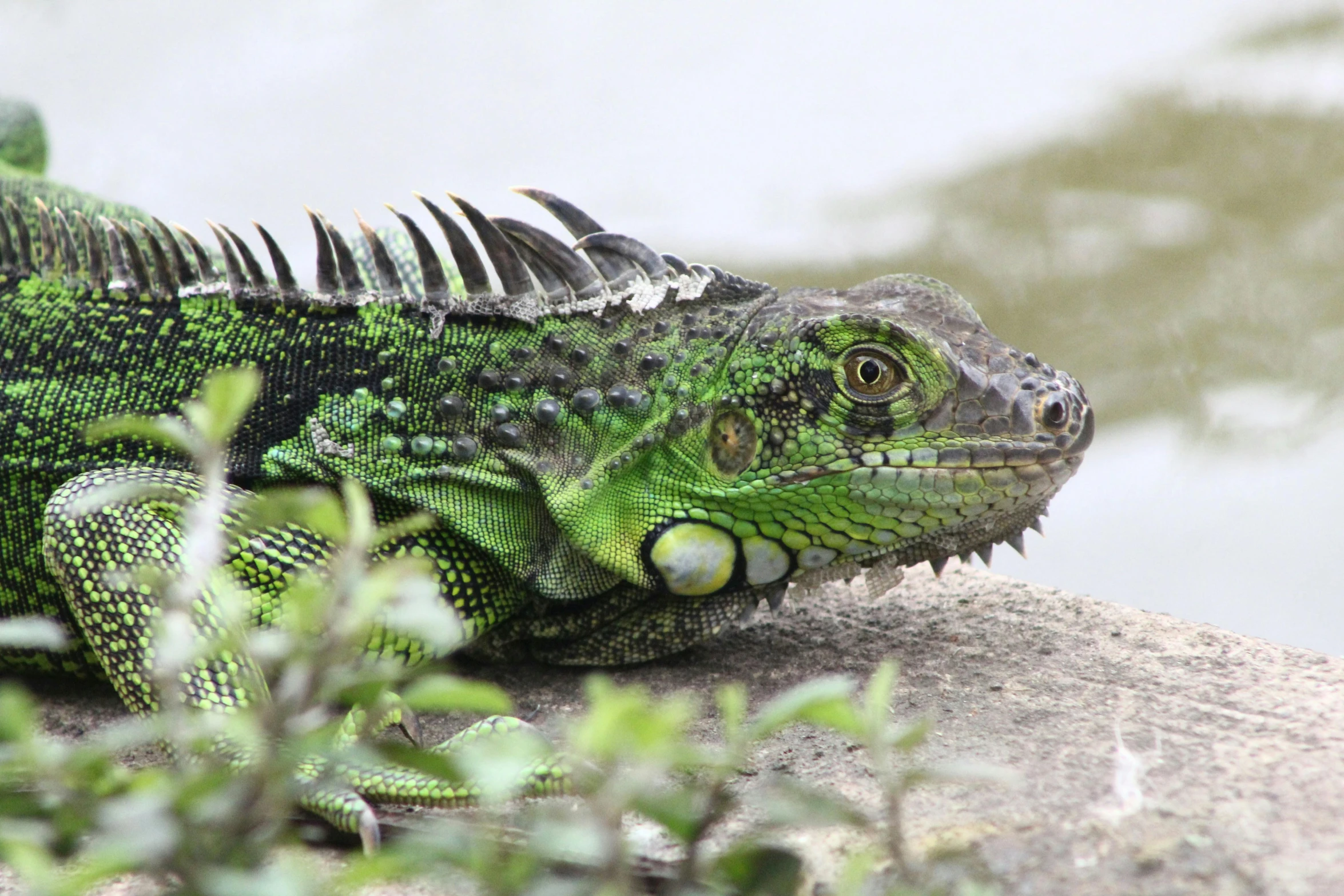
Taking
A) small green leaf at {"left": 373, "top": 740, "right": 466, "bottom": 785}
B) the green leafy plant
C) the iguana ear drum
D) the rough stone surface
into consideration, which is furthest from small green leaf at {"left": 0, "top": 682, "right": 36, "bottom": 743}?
the iguana ear drum

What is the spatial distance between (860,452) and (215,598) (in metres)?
1.82

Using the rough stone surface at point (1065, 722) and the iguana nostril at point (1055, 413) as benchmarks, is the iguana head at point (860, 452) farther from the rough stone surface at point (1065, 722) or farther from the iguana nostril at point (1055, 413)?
the rough stone surface at point (1065, 722)

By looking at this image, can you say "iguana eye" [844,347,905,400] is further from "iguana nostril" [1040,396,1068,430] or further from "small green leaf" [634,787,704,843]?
"small green leaf" [634,787,704,843]

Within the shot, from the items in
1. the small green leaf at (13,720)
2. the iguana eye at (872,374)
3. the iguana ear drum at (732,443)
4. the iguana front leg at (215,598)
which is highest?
the iguana eye at (872,374)

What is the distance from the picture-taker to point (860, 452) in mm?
3516

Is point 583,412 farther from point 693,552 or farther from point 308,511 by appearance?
point 308,511

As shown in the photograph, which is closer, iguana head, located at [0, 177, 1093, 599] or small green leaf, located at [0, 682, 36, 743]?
small green leaf, located at [0, 682, 36, 743]

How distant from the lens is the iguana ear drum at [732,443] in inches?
141

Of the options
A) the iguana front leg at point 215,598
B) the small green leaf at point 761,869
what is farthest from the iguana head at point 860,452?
the small green leaf at point 761,869

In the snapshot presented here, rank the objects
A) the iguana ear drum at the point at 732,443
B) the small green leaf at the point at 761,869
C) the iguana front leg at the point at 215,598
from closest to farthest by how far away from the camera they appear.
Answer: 1. the small green leaf at the point at 761,869
2. the iguana front leg at the point at 215,598
3. the iguana ear drum at the point at 732,443

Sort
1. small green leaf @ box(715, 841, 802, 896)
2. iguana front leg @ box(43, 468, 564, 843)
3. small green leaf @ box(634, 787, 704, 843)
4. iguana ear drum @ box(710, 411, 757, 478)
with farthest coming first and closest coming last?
iguana ear drum @ box(710, 411, 757, 478) < iguana front leg @ box(43, 468, 564, 843) < small green leaf @ box(715, 841, 802, 896) < small green leaf @ box(634, 787, 704, 843)

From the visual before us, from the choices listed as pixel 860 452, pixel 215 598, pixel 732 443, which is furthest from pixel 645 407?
pixel 215 598

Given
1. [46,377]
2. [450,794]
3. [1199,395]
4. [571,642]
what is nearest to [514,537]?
[571,642]

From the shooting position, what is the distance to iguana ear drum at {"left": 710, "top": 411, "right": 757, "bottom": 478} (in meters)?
3.59
